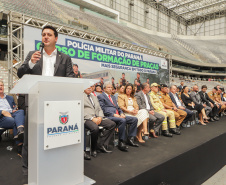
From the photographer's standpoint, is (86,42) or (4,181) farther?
(86,42)

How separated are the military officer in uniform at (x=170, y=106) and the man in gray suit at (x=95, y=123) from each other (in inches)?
73.6

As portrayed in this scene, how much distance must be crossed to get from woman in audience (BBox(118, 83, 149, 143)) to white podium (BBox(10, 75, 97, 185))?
181 cm

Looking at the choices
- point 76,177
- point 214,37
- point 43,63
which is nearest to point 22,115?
point 43,63

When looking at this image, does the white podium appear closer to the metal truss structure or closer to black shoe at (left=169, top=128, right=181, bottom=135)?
black shoe at (left=169, top=128, right=181, bottom=135)

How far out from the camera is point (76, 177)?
3.78 feet

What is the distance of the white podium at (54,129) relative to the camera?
1000 mm

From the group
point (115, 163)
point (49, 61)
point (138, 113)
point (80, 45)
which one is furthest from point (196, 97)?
point (49, 61)

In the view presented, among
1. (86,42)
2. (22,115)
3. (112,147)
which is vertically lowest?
(112,147)

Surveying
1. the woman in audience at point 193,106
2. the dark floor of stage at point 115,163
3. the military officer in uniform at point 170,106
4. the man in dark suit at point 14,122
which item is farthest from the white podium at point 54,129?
the woman in audience at point 193,106

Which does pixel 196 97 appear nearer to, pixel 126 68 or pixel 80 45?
pixel 126 68

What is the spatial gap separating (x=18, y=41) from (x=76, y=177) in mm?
4526

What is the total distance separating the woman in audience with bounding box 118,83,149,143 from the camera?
287 cm

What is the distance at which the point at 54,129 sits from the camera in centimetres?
104

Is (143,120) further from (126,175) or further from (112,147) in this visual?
(126,175)
